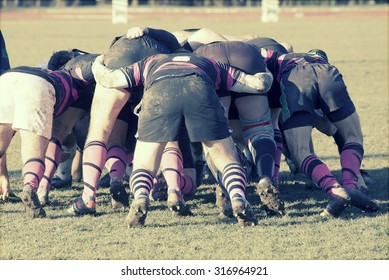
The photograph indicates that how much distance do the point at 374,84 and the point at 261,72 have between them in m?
10.8

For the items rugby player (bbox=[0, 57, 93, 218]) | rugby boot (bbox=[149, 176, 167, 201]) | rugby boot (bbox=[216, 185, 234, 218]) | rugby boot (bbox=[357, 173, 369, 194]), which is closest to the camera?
rugby player (bbox=[0, 57, 93, 218])

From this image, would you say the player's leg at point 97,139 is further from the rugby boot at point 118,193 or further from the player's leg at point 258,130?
the player's leg at point 258,130

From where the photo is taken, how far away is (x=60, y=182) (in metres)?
8.84

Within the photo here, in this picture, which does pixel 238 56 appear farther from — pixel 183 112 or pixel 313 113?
pixel 183 112

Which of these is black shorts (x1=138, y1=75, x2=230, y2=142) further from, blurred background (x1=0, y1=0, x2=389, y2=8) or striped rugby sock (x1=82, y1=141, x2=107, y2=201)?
blurred background (x1=0, y1=0, x2=389, y2=8)

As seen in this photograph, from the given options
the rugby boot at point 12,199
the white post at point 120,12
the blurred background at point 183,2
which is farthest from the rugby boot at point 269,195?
the blurred background at point 183,2

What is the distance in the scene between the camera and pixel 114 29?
119ft

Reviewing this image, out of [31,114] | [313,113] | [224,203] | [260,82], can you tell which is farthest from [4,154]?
[313,113]

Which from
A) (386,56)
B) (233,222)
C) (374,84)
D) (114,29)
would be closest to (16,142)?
(233,222)

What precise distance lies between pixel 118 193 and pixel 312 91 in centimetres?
184

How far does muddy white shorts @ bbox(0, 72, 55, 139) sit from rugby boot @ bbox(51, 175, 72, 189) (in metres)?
1.46

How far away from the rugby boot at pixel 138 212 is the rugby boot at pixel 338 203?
149 cm

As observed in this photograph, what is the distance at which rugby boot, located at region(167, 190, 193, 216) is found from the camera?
7.09 meters

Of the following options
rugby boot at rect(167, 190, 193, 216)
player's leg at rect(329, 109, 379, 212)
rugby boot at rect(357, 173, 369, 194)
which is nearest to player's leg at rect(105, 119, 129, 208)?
rugby boot at rect(167, 190, 193, 216)
